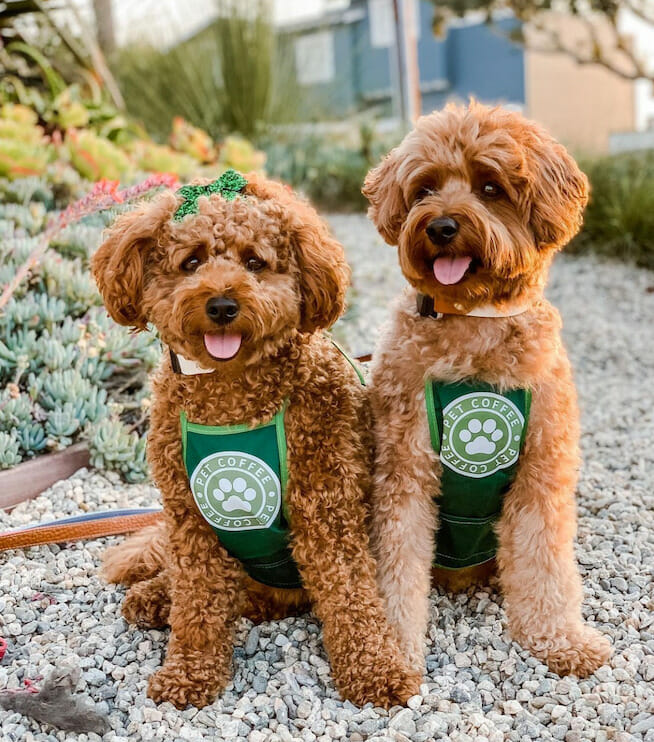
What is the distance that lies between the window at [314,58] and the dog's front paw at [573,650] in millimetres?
8395

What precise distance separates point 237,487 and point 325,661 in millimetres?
673

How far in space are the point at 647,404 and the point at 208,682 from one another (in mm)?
3443

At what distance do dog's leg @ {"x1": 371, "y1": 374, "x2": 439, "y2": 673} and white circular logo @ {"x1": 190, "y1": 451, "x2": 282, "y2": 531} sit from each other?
0.37 metres

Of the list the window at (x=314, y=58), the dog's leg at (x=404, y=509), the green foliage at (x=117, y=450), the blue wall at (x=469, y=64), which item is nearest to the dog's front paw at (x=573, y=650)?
the dog's leg at (x=404, y=509)

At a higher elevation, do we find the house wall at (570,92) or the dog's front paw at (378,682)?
the dog's front paw at (378,682)

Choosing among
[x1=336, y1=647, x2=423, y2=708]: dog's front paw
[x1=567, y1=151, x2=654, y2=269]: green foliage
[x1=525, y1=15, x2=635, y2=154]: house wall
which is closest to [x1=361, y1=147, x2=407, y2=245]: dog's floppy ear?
[x1=336, y1=647, x2=423, y2=708]: dog's front paw

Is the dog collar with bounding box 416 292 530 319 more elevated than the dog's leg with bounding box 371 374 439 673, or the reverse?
the dog collar with bounding box 416 292 530 319

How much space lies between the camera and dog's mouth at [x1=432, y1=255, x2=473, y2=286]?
2.42 m

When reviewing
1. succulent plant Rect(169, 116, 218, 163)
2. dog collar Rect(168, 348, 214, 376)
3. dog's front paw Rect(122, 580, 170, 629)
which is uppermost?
dog collar Rect(168, 348, 214, 376)

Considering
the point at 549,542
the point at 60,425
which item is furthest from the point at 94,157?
the point at 549,542

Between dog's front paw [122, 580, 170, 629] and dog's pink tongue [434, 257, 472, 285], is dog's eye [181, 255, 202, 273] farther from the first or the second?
dog's front paw [122, 580, 170, 629]

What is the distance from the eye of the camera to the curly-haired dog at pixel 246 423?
231 cm

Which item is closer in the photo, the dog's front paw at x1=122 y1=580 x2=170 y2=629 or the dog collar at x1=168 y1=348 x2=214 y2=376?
the dog collar at x1=168 y1=348 x2=214 y2=376

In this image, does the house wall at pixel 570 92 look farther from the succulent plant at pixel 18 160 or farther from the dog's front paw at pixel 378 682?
the dog's front paw at pixel 378 682
